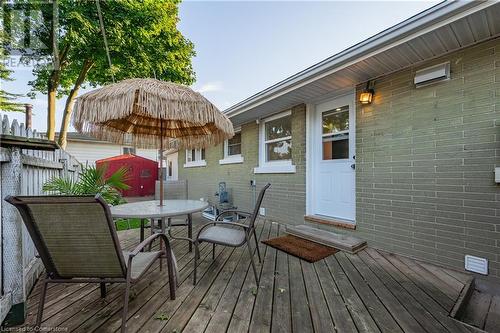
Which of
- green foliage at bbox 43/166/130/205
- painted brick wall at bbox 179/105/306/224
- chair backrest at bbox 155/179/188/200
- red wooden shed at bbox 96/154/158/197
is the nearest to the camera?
green foliage at bbox 43/166/130/205

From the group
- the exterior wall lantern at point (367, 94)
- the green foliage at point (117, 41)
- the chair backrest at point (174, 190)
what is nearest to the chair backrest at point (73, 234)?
the chair backrest at point (174, 190)

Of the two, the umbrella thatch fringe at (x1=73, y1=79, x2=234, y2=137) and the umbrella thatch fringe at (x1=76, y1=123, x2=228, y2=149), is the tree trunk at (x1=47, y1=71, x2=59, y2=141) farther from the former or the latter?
the umbrella thatch fringe at (x1=73, y1=79, x2=234, y2=137)

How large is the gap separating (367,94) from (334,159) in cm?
124

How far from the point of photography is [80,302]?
2045mm

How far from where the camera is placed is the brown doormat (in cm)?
311

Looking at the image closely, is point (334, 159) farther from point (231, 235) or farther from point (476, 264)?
point (231, 235)

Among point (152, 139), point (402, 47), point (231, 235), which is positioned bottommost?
point (231, 235)

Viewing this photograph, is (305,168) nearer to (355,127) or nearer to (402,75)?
(355,127)

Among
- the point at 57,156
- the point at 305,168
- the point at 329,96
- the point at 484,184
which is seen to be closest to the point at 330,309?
the point at 484,184

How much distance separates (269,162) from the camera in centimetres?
568

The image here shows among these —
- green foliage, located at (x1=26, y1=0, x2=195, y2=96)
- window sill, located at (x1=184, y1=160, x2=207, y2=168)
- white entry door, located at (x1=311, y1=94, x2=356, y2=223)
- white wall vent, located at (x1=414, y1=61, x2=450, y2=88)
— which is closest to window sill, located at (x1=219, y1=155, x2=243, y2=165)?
window sill, located at (x1=184, y1=160, x2=207, y2=168)

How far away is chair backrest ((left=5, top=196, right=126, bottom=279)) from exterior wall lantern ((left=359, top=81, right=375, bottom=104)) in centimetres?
359

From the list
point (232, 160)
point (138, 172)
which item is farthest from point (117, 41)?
point (138, 172)

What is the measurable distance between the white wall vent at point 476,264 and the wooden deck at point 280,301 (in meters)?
0.16
